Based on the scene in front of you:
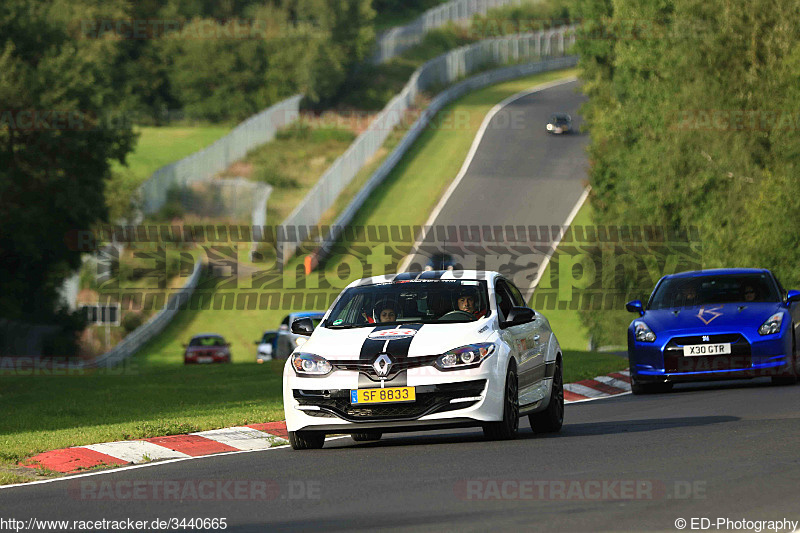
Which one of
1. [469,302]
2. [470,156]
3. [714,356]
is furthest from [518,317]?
[470,156]

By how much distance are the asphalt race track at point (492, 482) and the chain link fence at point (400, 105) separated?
42858 millimetres

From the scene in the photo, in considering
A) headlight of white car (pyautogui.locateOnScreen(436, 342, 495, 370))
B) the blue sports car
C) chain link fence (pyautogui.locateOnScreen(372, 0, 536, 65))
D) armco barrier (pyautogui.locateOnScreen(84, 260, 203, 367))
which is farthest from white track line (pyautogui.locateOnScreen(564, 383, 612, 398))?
chain link fence (pyautogui.locateOnScreen(372, 0, 536, 65))

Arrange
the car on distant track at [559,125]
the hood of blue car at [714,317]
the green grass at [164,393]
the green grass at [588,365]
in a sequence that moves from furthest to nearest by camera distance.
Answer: the car on distant track at [559,125], the green grass at [588,365], the hood of blue car at [714,317], the green grass at [164,393]

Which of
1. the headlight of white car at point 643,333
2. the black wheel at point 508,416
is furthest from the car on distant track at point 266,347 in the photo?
the black wheel at point 508,416

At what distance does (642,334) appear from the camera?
18.6 m

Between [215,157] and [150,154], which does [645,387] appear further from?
[150,154]

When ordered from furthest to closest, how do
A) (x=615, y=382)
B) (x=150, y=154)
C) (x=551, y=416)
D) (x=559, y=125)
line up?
(x=150, y=154), (x=559, y=125), (x=615, y=382), (x=551, y=416)

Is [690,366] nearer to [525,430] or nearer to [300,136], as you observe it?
[525,430]

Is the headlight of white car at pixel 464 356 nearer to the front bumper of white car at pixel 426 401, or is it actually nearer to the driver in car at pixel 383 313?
the front bumper of white car at pixel 426 401

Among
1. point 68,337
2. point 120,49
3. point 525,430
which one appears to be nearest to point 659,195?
point 68,337

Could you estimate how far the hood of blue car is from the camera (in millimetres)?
18219

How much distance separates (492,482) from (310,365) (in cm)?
320

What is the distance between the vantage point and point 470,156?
6938 cm

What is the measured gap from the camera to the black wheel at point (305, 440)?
41.5ft
